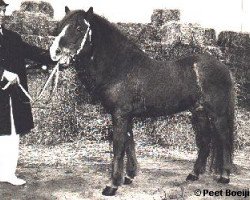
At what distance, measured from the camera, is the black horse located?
4949 millimetres

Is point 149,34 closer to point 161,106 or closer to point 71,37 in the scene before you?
point 161,106

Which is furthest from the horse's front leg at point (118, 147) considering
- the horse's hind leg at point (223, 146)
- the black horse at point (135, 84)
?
the horse's hind leg at point (223, 146)

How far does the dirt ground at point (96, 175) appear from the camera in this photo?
16.7 feet

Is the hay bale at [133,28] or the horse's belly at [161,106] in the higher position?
the hay bale at [133,28]

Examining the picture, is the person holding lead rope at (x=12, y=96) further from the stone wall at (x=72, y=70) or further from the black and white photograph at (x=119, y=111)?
the stone wall at (x=72, y=70)

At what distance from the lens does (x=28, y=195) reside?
5023mm

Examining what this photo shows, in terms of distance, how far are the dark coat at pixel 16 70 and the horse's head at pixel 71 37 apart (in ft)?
1.79

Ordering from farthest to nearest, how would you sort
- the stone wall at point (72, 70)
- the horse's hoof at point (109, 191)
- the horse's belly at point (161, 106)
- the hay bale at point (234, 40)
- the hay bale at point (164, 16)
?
1. the hay bale at point (164, 16)
2. the hay bale at point (234, 40)
3. the stone wall at point (72, 70)
4. the horse's belly at point (161, 106)
5. the horse's hoof at point (109, 191)

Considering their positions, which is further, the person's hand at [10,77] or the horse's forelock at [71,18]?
the person's hand at [10,77]

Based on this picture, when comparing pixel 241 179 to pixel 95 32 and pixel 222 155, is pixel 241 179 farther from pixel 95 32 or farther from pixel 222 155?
pixel 95 32

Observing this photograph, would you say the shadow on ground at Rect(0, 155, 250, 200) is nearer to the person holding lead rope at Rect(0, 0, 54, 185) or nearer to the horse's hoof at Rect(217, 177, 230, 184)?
the horse's hoof at Rect(217, 177, 230, 184)

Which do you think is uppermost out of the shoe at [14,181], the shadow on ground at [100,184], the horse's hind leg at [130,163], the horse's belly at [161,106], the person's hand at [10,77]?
the person's hand at [10,77]

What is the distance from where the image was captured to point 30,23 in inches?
306

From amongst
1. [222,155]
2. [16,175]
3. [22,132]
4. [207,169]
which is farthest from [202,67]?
[16,175]
